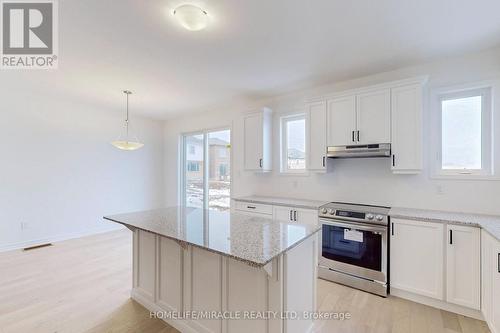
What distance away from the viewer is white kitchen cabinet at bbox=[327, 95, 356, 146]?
2.98m

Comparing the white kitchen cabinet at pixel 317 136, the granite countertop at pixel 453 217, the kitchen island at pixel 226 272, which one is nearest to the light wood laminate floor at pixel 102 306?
the kitchen island at pixel 226 272

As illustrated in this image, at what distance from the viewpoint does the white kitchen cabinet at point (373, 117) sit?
8.98 feet

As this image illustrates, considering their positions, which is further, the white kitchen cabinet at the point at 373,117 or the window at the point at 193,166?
the window at the point at 193,166

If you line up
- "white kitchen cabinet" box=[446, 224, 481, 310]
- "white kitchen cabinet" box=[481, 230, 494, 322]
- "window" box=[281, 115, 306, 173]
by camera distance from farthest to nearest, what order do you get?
"window" box=[281, 115, 306, 173]
"white kitchen cabinet" box=[446, 224, 481, 310]
"white kitchen cabinet" box=[481, 230, 494, 322]

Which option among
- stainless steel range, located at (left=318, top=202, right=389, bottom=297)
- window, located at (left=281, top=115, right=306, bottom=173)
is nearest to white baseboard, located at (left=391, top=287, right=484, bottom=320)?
stainless steel range, located at (left=318, top=202, right=389, bottom=297)

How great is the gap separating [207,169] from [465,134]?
4.45m

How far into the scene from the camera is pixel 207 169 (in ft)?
17.6

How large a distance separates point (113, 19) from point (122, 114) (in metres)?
3.69

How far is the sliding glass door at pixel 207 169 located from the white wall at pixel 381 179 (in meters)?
0.41

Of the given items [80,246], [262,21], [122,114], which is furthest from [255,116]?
[80,246]

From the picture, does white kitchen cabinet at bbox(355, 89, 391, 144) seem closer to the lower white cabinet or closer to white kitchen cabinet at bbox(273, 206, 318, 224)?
white kitchen cabinet at bbox(273, 206, 318, 224)

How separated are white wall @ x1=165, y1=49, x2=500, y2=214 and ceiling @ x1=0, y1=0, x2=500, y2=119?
0.18 meters

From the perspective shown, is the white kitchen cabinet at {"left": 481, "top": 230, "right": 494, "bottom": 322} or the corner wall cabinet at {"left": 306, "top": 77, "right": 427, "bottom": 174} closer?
the white kitchen cabinet at {"left": 481, "top": 230, "right": 494, "bottom": 322}

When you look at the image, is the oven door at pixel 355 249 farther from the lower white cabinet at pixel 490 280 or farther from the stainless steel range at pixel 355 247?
the lower white cabinet at pixel 490 280
